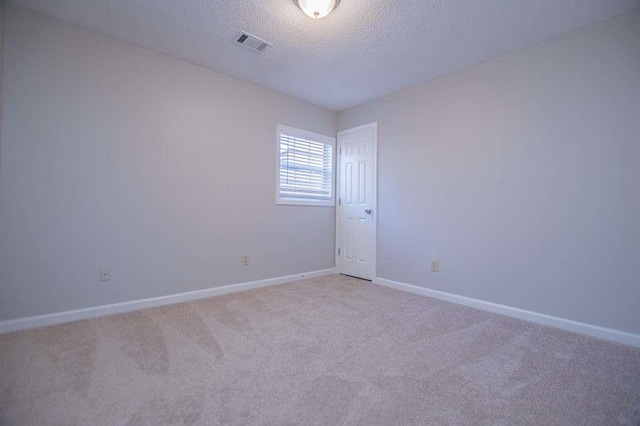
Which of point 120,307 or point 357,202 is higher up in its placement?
point 357,202

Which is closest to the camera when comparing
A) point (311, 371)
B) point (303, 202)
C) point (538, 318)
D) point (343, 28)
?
point (311, 371)

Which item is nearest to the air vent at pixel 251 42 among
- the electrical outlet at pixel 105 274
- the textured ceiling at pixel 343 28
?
the textured ceiling at pixel 343 28

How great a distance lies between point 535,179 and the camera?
2.56 m

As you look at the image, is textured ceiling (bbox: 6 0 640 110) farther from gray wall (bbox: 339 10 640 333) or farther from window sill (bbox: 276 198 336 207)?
window sill (bbox: 276 198 336 207)

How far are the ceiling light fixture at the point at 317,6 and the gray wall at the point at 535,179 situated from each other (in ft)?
5.70

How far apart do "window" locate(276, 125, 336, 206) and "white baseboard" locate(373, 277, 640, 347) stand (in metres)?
1.77

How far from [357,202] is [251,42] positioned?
2419 millimetres

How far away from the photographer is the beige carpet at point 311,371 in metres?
1.34

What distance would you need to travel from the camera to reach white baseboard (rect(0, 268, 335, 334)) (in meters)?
2.20

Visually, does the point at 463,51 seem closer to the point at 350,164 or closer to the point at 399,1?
the point at 399,1

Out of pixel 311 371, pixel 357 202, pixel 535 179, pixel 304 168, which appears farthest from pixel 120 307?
pixel 535 179

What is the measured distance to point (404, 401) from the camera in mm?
1435

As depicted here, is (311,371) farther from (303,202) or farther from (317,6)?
(303,202)

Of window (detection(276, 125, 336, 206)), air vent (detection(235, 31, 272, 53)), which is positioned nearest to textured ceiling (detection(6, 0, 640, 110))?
air vent (detection(235, 31, 272, 53))
